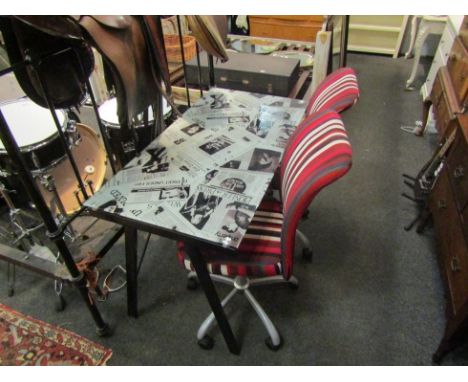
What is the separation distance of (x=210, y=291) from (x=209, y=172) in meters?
0.41

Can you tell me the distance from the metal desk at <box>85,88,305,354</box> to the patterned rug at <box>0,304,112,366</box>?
22cm

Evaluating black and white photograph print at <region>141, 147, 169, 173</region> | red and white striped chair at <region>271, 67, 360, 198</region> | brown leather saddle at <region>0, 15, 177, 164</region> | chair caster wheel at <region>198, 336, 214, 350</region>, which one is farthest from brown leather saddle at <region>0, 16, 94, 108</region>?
chair caster wheel at <region>198, 336, 214, 350</region>

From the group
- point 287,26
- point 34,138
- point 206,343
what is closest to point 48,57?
point 34,138

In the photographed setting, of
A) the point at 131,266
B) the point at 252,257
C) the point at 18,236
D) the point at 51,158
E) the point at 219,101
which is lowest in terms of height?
the point at 18,236

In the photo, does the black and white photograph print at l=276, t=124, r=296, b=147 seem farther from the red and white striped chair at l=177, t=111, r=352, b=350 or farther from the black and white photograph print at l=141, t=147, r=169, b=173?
the black and white photograph print at l=141, t=147, r=169, b=173

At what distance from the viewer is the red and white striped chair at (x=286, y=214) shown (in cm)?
79

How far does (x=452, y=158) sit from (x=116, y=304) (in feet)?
5.53

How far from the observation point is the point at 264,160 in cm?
113

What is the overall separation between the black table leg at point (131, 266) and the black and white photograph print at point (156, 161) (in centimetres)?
23

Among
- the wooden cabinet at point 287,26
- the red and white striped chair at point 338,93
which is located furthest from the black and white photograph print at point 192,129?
the wooden cabinet at point 287,26

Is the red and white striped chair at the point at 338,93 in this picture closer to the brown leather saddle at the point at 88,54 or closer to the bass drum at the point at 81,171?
the brown leather saddle at the point at 88,54

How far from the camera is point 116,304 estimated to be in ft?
4.82

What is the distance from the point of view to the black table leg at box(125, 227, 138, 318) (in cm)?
114

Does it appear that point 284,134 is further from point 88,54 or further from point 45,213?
point 45,213
